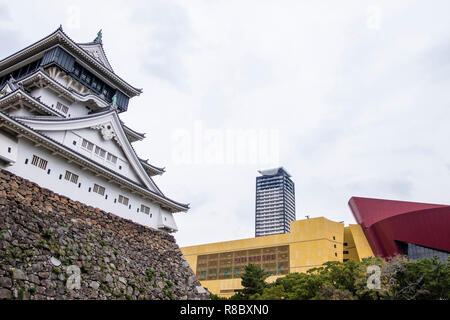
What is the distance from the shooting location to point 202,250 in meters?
55.2

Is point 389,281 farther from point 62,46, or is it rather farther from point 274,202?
point 274,202

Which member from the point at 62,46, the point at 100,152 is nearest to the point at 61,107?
the point at 62,46

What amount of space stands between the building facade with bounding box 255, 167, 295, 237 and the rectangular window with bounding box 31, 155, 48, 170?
416ft

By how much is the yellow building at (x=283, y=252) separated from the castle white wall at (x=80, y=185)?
90.2 ft

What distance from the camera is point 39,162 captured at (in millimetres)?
16016

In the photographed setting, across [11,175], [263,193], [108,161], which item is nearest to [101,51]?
[108,161]

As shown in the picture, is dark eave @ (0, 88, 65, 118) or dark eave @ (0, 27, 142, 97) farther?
dark eave @ (0, 27, 142, 97)

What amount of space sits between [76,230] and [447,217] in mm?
37634

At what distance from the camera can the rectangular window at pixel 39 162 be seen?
621 inches

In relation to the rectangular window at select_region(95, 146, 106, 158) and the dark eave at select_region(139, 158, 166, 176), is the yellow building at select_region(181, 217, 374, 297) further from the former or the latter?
the rectangular window at select_region(95, 146, 106, 158)

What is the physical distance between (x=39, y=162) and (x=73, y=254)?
449cm

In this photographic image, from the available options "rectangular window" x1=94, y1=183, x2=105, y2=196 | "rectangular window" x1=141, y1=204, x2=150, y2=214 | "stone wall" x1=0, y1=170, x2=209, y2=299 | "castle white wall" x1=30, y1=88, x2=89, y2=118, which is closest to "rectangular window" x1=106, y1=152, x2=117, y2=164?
"rectangular window" x1=94, y1=183, x2=105, y2=196

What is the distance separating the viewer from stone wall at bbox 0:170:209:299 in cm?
1241

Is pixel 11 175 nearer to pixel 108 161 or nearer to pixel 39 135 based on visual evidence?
pixel 39 135
